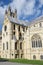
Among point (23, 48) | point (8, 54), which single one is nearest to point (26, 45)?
point (23, 48)

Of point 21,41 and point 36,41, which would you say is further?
point 21,41

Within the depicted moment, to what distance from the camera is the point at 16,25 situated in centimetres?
6644

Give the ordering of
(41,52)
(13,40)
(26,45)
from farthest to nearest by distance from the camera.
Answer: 1. (13,40)
2. (26,45)
3. (41,52)

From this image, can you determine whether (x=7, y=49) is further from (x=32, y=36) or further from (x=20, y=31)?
(x=32, y=36)

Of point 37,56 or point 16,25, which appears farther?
point 16,25

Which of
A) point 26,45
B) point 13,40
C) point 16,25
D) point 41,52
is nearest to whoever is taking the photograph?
point 41,52

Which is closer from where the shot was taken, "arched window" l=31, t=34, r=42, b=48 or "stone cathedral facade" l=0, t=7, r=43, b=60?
"arched window" l=31, t=34, r=42, b=48

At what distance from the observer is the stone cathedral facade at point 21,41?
53656 millimetres

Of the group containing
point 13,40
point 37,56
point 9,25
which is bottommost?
point 37,56

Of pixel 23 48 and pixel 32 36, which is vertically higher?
pixel 32 36

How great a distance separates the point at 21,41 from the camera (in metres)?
61.5

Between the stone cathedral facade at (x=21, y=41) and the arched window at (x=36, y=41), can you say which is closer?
the arched window at (x=36, y=41)

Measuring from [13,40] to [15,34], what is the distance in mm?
4202

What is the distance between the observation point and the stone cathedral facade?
5366cm
